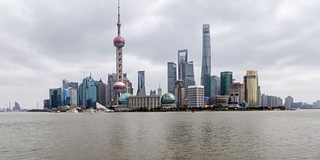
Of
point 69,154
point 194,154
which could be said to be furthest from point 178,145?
point 69,154

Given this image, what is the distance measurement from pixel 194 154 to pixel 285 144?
2123 centimetres

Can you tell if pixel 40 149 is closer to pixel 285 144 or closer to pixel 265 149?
pixel 265 149

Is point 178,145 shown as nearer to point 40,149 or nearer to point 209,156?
point 209,156

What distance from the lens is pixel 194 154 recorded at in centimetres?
5084

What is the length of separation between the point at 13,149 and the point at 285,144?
49493mm

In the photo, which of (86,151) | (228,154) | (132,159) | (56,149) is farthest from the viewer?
(56,149)

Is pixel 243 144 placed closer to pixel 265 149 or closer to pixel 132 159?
pixel 265 149

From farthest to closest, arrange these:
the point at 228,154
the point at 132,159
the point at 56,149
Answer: the point at 56,149, the point at 228,154, the point at 132,159

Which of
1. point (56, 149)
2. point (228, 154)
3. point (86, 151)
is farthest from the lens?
point (56, 149)

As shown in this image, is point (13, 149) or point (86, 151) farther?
point (13, 149)

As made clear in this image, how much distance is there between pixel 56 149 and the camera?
2306 inches

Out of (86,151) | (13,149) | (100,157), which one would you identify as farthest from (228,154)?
(13,149)

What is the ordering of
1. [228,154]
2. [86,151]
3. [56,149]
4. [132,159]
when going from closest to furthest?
[132,159] → [228,154] → [86,151] → [56,149]

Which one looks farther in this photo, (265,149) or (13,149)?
(13,149)
